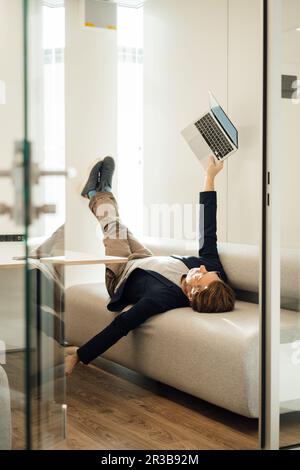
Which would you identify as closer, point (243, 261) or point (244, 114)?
point (243, 261)

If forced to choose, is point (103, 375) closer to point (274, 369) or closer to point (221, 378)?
point (221, 378)

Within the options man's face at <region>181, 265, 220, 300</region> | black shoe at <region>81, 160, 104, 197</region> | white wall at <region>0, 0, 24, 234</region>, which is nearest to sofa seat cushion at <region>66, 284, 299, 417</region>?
man's face at <region>181, 265, 220, 300</region>

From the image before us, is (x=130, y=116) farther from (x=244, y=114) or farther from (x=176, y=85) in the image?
(x=244, y=114)

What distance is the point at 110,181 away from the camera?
397 centimetres

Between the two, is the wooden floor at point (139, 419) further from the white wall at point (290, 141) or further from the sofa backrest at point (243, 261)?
the white wall at point (290, 141)

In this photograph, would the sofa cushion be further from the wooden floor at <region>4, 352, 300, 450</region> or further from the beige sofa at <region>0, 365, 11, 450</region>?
the beige sofa at <region>0, 365, 11, 450</region>

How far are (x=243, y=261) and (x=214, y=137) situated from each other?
750 millimetres

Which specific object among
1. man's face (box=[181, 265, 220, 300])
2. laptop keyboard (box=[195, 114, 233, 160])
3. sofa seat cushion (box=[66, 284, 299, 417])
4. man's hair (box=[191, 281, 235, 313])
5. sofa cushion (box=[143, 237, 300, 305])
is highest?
laptop keyboard (box=[195, 114, 233, 160])

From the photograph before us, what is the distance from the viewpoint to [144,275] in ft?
11.2

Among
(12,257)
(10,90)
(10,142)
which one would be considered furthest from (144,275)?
(10,142)

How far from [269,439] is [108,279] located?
144 centimetres

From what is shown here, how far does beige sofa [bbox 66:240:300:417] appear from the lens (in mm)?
2598

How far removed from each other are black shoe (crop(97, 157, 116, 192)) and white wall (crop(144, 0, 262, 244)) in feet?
0.96
